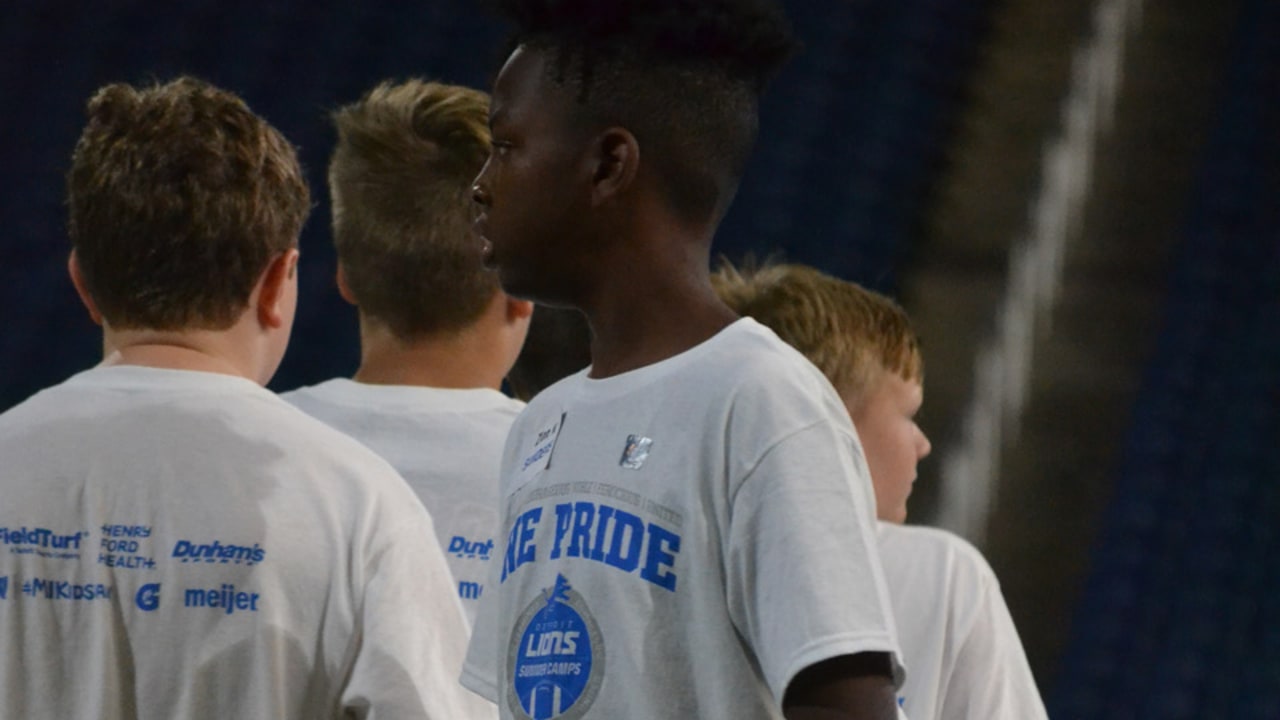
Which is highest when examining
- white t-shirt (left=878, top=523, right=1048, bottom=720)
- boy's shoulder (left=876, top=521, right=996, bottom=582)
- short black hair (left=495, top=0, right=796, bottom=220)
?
short black hair (left=495, top=0, right=796, bottom=220)

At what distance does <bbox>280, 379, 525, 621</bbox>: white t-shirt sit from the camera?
2.06 meters

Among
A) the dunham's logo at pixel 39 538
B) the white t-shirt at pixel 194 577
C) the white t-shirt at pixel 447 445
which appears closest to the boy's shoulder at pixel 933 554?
the white t-shirt at pixel 447 445

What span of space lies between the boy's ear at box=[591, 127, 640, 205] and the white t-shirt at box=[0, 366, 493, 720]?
45 centimetres

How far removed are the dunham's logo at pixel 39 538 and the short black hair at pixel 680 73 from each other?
64 centimetres

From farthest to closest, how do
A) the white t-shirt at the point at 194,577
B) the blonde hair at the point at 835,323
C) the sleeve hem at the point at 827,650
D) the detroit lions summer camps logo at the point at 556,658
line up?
the blonde hair at the point at 835,323, the white t-shirt at the point at 194,577, the detroit lions summer camps logo at the point at 556,658, the sleeve hem at the point at 827,650

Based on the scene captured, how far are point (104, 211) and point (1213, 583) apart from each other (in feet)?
13.3

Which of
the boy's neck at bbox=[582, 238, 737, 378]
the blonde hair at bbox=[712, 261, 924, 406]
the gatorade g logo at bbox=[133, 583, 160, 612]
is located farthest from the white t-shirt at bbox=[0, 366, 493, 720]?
the blonde hair at bbox=[712, 261, 924, 406]

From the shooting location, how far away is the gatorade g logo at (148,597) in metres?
1.58

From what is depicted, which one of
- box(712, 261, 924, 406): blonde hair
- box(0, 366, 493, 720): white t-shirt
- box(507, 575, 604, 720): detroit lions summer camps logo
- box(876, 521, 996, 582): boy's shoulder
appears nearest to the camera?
box(507, 575, 604, 720): detroit lions summer camps logo

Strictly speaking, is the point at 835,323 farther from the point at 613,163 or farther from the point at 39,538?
the point at 39,538

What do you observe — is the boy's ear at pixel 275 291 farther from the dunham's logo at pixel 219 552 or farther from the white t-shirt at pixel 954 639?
the white t-shirt at pixel 954 639

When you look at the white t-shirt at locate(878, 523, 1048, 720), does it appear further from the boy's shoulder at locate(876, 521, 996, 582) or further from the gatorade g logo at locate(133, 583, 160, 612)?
the gatorade g logo at locate(133, 583, 160, 612)

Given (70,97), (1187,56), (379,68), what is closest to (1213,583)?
(1187,56)

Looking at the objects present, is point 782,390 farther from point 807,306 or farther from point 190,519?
point 807,306
